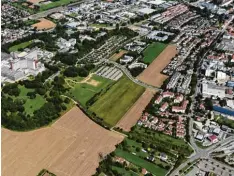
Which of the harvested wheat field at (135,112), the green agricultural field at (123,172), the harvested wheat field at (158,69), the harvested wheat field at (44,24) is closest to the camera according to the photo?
the green agricultural field at (123,172)

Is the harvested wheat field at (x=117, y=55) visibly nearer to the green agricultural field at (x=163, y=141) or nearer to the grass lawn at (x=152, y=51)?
the grass lawn at (x=152, y=51)

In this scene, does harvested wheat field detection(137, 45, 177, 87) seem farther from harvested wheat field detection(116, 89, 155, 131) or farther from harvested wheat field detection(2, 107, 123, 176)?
harvested wheat field detection(2, 107, 123, 176)

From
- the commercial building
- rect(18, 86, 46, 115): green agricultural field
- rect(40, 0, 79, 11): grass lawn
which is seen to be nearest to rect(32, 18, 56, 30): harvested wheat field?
rect(40, 0, 79, 11): grass lawn

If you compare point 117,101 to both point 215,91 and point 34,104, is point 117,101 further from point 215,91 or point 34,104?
point 215,91

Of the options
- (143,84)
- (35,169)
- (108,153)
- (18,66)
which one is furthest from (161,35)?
(35,169)

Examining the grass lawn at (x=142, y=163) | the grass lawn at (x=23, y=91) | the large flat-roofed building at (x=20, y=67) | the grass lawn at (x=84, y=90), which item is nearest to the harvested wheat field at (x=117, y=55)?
the grass lawn at (x=84, y=90)

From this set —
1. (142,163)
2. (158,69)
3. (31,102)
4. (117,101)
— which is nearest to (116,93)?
(117,101)
